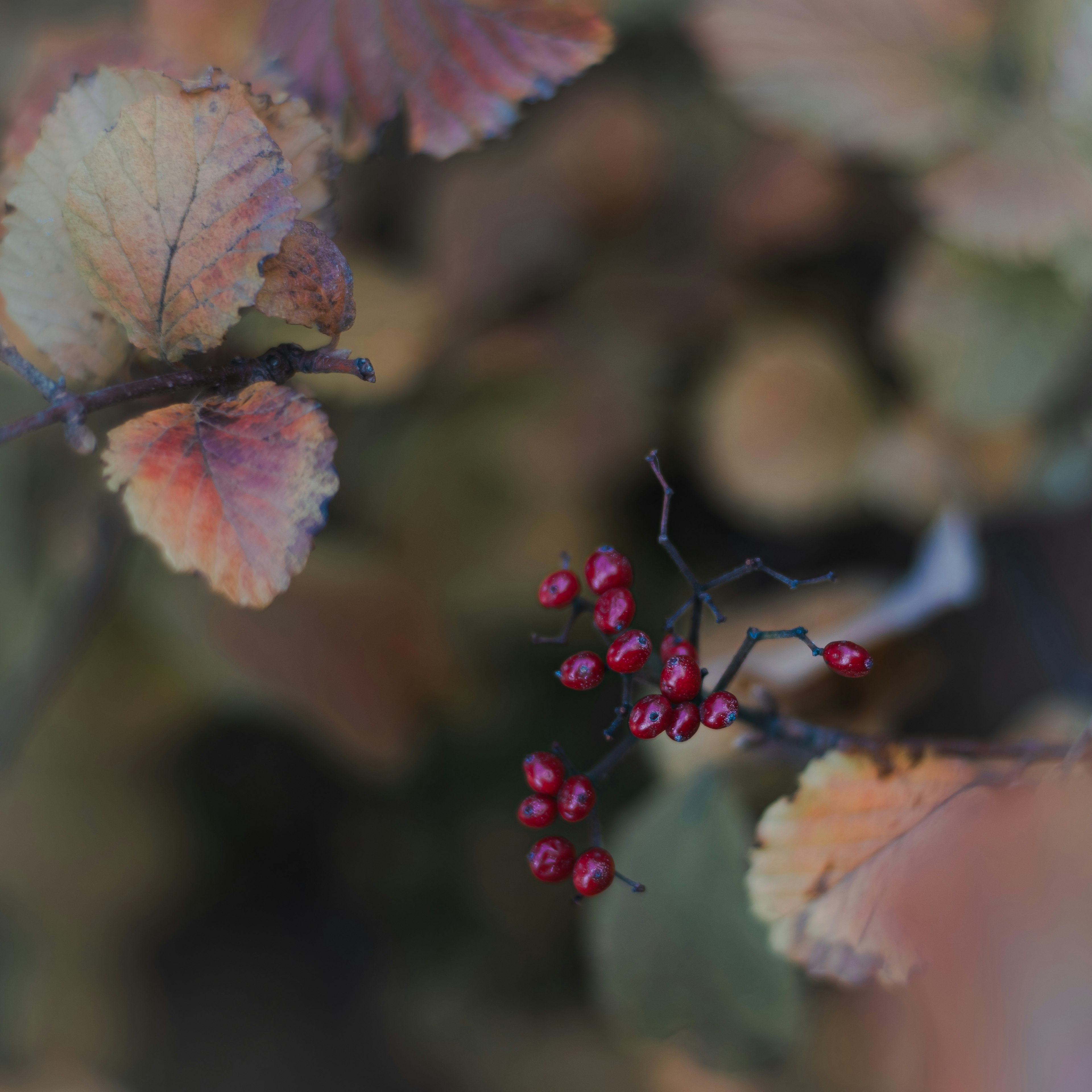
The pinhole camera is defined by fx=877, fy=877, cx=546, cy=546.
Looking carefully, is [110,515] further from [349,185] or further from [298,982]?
[298,982]

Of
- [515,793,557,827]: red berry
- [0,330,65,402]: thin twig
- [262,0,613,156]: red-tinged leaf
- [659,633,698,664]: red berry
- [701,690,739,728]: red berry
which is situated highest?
[262,0,613,156]: red-tinged leaf

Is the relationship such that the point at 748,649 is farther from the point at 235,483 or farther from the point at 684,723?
the point at 235,483

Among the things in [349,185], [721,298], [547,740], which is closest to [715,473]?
[721,298]

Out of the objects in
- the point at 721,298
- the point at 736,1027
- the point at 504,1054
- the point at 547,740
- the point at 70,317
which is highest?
the point at 70,317

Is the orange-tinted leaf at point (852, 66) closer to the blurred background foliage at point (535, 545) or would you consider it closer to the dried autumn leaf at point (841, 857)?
the blurred background foliage at point (535, 545)

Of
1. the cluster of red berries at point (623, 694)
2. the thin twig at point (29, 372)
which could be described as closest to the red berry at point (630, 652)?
the cluster of red berries at point (623, 694)

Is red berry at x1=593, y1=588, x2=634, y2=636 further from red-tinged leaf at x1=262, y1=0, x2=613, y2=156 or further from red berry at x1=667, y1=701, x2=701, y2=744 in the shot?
red-tinged leaf at x1=262, y1=0, x2=613, y2=156

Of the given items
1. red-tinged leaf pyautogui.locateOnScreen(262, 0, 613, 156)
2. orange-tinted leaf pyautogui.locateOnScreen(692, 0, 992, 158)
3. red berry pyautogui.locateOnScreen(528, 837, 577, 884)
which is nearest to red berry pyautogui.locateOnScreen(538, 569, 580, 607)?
red berry pyautogui.locateOnScreen(528, 837, 577, 884)
